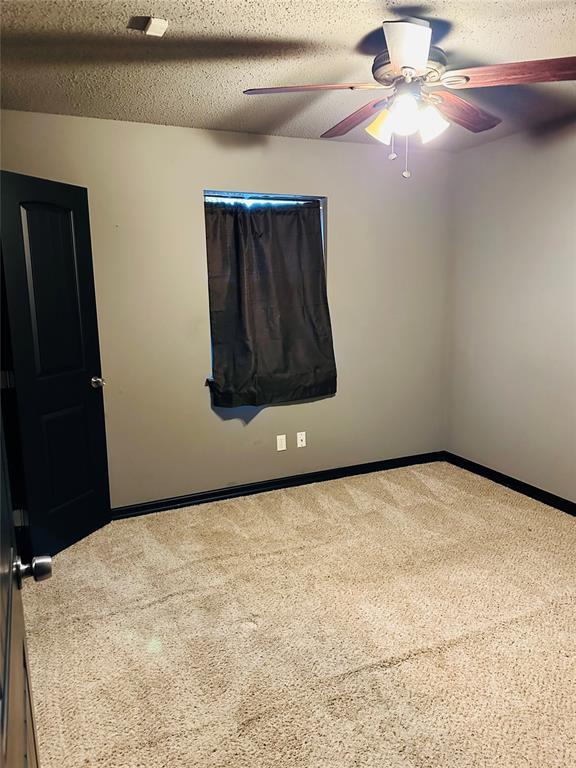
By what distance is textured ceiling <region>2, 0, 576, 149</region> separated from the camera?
6.20ft

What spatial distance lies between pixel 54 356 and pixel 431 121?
2266mm

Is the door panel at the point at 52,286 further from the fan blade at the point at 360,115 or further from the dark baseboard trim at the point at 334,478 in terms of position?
the fan blade at the point at 360,115

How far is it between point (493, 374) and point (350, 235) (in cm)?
149

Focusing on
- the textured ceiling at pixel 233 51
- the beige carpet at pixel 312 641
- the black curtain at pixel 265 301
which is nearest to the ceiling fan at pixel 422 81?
the textured ceiling at pixel 233 51

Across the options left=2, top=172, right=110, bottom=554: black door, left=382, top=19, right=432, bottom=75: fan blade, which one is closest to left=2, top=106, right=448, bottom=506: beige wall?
left=2, top=172, right=110, bottom=554: black door

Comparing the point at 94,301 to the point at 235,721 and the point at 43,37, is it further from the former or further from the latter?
the point at 235,721

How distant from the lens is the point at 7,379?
8.96 ft

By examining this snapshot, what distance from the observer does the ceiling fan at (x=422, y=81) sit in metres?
1.82

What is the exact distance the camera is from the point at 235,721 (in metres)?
1.82

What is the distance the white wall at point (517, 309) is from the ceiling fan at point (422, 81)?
1148 millimetres

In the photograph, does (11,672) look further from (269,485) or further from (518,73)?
(269,485)

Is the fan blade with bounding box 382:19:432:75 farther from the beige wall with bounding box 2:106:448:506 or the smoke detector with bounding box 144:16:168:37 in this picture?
the beige wall with bounding box 2:106:448:506

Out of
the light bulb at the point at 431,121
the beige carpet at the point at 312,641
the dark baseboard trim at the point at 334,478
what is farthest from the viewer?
the dark baseboard trim at the point at 334,478

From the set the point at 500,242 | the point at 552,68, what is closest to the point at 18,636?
the point at 552,68
